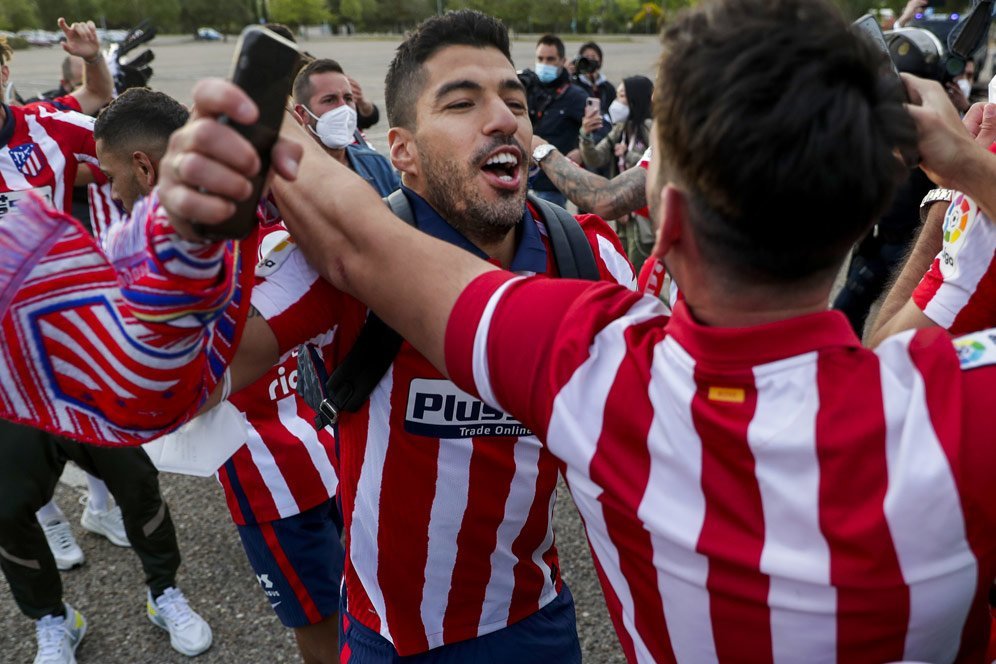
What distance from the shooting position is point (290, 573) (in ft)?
Result: 8.97

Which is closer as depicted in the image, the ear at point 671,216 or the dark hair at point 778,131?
the dark hair at point 778,131

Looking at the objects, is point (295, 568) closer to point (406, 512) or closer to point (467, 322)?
point (406, 512)

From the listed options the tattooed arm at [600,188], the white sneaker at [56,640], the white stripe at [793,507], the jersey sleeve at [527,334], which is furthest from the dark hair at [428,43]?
the white sneaker at [56,640]

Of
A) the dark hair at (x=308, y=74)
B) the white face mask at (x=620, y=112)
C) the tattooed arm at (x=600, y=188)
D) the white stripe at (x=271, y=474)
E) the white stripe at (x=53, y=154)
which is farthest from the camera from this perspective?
the white face mask at (x=620, y=112)

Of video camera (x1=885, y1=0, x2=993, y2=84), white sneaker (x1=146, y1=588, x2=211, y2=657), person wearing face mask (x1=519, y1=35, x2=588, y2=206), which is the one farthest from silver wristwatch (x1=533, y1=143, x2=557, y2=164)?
person wearing face mask (x1=519, y1=35, x2=588, y2=206)

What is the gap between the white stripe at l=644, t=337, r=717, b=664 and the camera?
1024 mm

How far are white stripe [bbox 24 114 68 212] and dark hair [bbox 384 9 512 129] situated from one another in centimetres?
276

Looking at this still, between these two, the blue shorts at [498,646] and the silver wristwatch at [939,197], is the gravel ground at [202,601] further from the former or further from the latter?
the silver wristwatch at [939,197]

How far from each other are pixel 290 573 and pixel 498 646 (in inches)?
42.9

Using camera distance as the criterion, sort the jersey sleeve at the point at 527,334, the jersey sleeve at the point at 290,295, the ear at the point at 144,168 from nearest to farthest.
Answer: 1. the jersey sleeve at the point at 527,334
2. the jersey sleeve at the point at 290,295
3. the ear at the point at 144,168

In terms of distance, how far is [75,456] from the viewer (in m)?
3.14

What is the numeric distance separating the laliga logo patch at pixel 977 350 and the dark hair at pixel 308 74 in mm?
3968

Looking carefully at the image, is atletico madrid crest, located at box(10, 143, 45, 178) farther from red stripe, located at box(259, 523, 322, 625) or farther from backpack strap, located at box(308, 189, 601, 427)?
backpack strap, located at box(308, 189, 601, 427)

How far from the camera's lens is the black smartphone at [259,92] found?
951mm
